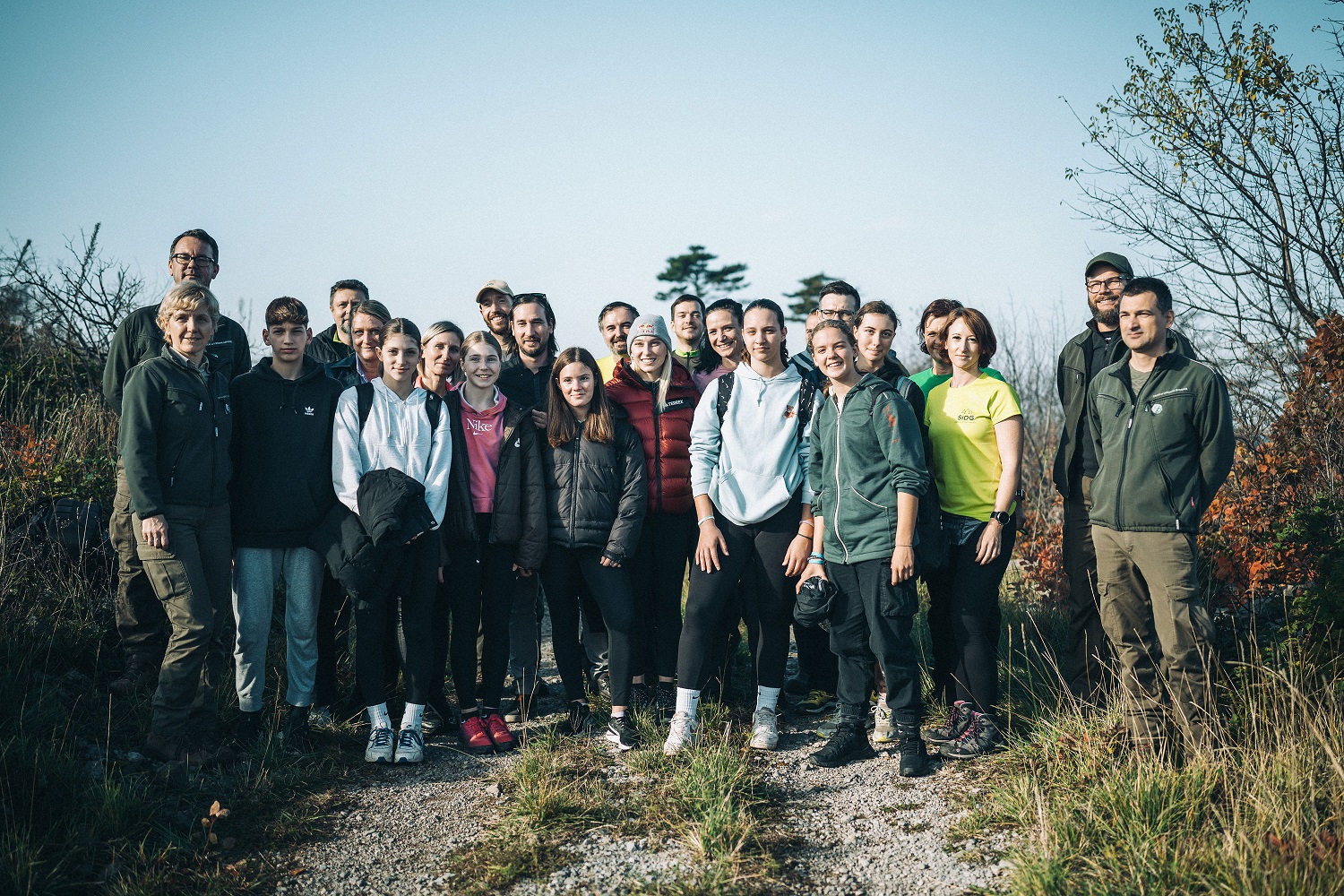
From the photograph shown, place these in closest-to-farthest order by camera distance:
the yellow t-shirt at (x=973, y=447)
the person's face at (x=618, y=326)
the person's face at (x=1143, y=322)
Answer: the person's face at (x=1143, y=322) < the yellow t-shirt at (x=973, y=447) < the person's face at (x=618, y=326)

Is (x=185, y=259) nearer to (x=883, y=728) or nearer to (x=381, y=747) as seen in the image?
(x=381, y=747)

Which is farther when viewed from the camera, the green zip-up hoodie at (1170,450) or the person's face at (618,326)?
the person's face at (618,326)

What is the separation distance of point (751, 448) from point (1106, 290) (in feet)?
7.07

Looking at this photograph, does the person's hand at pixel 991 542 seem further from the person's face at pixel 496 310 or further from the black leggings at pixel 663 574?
the person's face at pixel 496 310

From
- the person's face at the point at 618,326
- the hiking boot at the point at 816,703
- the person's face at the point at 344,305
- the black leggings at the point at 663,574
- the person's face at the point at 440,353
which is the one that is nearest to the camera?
the person's face at the point at 440,353

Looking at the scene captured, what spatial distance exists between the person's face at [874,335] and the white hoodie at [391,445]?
Result: 2.27 m

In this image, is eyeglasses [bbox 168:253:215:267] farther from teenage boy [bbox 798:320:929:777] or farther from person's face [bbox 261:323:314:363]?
teenage boy [bbox 798:320:929:777]

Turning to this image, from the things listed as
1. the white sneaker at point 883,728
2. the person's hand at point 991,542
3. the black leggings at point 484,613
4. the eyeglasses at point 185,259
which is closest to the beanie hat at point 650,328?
the black leggings at point 484,613

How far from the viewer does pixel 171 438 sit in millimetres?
4133

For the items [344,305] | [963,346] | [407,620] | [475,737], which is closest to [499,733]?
[475,737]

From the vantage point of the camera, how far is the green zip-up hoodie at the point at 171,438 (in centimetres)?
402

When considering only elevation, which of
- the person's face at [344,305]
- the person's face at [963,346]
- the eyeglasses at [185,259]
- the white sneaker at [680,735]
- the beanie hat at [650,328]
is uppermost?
the eyeglasses at [185,259]

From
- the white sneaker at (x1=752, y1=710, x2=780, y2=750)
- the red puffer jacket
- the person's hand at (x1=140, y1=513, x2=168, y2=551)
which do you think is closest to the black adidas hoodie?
the person's hand at (x1=140, y1=513, x2=168, y2=551)

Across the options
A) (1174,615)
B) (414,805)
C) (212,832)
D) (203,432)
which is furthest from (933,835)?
(203,432)
